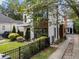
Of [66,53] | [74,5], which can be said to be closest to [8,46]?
[66,53]

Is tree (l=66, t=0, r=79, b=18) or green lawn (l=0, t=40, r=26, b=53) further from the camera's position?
green lawn (l=0, t=40, r=26, b=53)

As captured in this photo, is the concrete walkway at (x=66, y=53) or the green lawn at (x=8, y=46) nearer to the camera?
the concrete walkway at (x=66, y=53)

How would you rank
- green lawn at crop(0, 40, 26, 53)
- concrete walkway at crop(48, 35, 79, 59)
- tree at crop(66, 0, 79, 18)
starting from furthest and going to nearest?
green lawn at crop(0, 40, 26, 53) < tree at crop(66, 0, 79, 18) < concrete walkway at crop(48, 35, 79, 59)

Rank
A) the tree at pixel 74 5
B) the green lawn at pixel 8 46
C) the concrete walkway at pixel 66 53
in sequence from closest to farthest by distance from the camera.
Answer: the concrete walkway at pixel 66 53 → the tree at pixel 74 5 → the green lawn at pixel 8 46

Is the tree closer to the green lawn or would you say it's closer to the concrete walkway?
the concrete walkway

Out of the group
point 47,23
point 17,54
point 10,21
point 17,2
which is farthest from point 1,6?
point 17,54

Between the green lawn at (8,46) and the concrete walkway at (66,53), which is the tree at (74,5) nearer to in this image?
the concrete walkway at (66,53)

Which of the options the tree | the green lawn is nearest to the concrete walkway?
the tree

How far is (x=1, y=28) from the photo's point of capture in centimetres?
4862

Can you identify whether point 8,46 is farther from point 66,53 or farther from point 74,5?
point 74,5

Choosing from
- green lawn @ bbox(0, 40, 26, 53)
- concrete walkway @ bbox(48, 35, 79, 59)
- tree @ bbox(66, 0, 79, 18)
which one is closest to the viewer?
concrete walkway @ bbox(48, 35, 79, 59)

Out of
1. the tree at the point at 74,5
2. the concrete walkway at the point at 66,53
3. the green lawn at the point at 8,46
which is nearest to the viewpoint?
the concrete walkway at the point at 66,53

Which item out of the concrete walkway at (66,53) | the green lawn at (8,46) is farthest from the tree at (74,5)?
the green lawn at (8,46)

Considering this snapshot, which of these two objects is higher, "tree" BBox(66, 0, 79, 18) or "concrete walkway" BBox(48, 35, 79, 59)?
"tree" BBox(66, 0, 79, 18)
